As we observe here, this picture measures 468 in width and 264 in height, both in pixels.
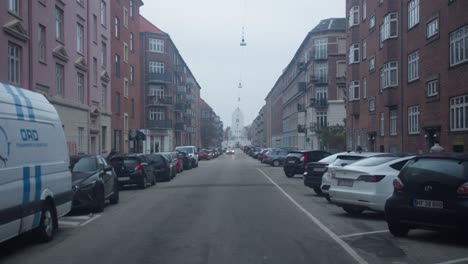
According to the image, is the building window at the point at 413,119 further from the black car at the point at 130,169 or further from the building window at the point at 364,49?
the black car at the point at 130,169

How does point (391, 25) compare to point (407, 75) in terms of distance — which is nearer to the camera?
point (407, 75)

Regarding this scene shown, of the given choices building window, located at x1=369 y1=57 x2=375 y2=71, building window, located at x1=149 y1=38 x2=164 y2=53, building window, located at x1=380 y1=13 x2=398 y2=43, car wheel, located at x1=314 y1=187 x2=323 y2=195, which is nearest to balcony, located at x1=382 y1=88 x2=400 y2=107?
building window, located at x1=380 y1=13 x2=398 y2=43

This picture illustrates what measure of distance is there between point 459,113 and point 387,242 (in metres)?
16.5

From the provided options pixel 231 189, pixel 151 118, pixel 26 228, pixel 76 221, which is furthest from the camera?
pixel 151 118

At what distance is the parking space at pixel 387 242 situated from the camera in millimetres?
8812

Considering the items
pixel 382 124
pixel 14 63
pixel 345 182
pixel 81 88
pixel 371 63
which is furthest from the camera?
pixel 371 63

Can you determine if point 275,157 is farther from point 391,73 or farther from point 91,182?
point 91,182

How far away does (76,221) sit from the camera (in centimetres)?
1341

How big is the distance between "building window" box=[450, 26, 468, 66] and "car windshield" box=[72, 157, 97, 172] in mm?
15707

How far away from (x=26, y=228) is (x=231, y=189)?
14.1m

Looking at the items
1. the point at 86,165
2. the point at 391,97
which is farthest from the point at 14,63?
the point at 391,97

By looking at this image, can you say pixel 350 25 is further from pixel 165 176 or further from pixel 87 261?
pixel 87 261

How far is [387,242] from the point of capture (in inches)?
404

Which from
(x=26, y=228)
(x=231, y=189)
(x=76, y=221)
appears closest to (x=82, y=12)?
(x=231, y=189)
